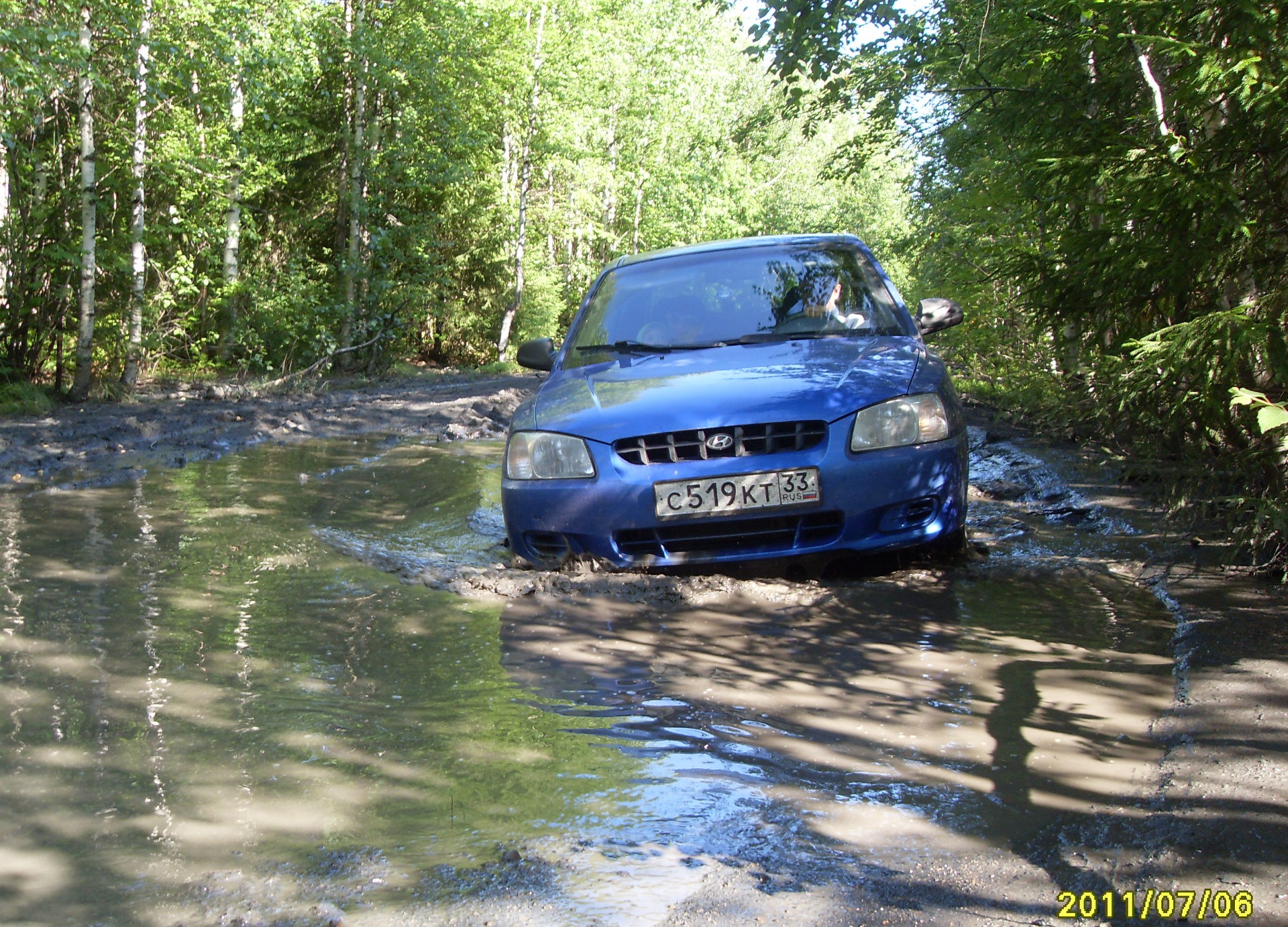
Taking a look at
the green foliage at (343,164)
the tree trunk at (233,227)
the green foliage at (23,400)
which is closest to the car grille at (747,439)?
the green foliage at (343,164)

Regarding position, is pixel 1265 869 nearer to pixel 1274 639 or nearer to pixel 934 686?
pixel 934 686

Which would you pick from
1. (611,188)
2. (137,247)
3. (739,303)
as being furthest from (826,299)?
(611,188)

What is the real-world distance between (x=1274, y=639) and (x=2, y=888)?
371 cm

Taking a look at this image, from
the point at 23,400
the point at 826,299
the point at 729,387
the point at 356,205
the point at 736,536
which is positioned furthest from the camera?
the point at 356,205

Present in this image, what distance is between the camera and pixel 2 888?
2.29 meters

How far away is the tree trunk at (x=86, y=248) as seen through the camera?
13852 millimetres

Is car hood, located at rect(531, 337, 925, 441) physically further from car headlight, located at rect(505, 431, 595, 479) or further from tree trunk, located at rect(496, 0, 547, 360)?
tree trunk, located at rect(496, 0, 547, 360)

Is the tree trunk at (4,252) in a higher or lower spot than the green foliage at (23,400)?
higher

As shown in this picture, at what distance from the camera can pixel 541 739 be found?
3250 millimetres

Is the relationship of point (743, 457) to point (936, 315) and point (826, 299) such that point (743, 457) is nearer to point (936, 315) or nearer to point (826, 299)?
point (826, 299)

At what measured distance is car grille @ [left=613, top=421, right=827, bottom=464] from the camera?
470 cm

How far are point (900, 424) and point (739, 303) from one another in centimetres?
150

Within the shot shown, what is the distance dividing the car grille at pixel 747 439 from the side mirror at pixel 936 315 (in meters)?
1.62
